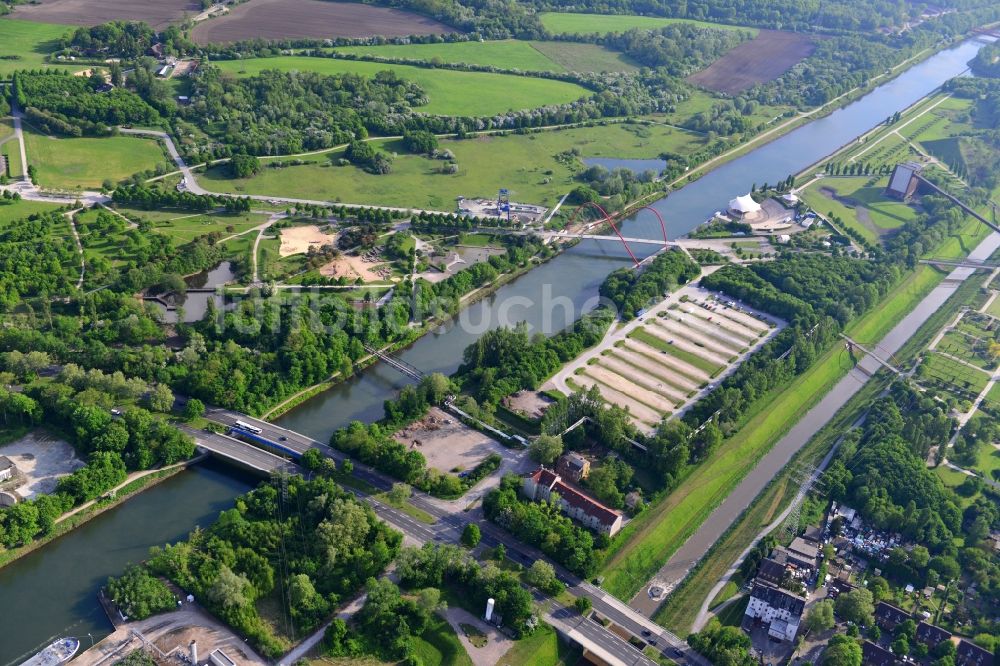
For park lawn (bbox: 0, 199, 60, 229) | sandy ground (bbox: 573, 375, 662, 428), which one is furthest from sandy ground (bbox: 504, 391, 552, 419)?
park lawn (bbox: 0, 199, 60, 229)

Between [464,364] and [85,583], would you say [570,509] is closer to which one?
[464,364]

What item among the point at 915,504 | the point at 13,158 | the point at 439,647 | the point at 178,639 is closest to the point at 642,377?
the point at 915,504

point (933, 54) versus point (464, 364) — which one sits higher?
point (933, 54)

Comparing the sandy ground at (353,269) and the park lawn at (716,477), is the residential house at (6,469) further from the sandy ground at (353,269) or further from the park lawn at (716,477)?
the park lawn at (716,477)

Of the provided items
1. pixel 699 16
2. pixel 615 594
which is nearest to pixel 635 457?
pixel 615 594

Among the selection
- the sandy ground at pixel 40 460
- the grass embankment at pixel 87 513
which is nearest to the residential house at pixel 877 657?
the grass embankment at pixel 87 513
